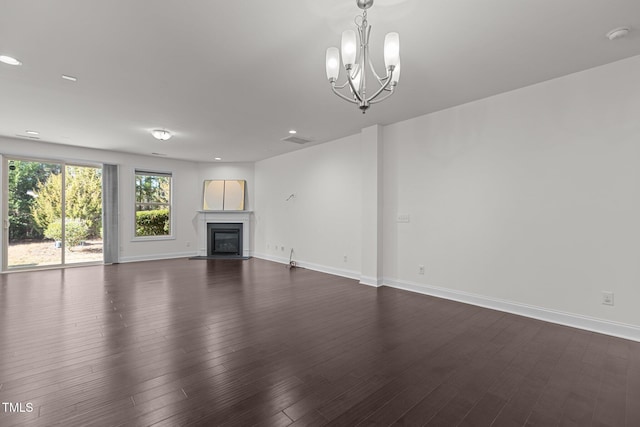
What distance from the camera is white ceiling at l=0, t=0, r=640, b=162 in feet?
7.03

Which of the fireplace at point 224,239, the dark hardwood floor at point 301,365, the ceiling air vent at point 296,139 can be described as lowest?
the dark hardwood floor at point 301,365

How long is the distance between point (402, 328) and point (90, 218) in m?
7.48

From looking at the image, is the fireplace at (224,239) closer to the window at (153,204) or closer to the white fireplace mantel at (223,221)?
the white fireplace mantel at (223,221)

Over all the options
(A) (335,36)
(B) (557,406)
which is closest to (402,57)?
(A) (335,36)

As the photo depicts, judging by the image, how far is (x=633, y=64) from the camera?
9.25 feet

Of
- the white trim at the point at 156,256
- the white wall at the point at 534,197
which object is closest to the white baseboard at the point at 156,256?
the white trim at the point at 156,256

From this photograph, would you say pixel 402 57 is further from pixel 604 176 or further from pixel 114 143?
pixel 114 143

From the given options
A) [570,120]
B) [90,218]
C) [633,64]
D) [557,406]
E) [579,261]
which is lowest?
[557,406]

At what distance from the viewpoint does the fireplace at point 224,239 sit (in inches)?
332

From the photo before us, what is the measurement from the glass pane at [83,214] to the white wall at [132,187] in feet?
A: 1.25

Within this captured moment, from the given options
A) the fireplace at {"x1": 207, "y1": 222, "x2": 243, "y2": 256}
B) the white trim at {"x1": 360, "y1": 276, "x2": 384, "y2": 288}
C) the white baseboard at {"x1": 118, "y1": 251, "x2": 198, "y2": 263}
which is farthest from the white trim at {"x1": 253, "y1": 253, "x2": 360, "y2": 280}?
the white baseboard at {"x1": 118, "y1": 251, "x2": 198, "y2": 263}

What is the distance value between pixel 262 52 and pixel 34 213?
6626mm

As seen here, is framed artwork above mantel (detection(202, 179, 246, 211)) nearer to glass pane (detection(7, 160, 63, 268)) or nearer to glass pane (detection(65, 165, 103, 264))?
glass pane (detection(65, 165, 103, 264))

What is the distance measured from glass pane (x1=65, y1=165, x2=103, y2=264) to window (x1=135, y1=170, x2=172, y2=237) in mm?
829
